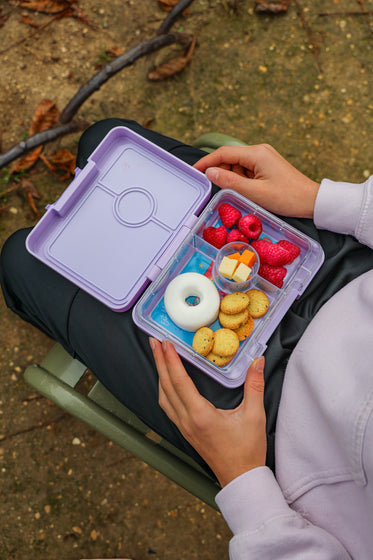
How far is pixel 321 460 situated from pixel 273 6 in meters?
1.54

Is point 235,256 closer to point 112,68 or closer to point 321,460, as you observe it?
point 321,460

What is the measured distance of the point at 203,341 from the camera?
2.72 ft

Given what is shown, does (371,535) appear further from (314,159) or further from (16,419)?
(314,159)

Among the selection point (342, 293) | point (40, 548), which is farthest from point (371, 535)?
point (40, 548)

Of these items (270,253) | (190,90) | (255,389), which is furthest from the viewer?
(190,90)

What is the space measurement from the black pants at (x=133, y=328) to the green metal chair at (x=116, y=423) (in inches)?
1.9

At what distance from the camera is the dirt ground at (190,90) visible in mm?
1363

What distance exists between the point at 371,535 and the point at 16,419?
1.08 meters

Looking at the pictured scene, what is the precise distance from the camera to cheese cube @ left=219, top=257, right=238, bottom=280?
2.72ft

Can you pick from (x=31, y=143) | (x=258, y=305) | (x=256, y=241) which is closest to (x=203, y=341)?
(x=258, y=305)

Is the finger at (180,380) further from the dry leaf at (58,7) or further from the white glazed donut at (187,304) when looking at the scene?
the dry leaf at (58,7)

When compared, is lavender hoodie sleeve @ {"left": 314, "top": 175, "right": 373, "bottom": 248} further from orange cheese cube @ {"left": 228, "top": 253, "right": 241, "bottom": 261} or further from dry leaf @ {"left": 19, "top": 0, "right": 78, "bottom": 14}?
dry leaf @ {"left": 19, "top": 0, "right": 78, "bottom": 14}

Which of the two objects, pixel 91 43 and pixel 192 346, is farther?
pixel 91 43

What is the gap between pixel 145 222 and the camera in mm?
918
